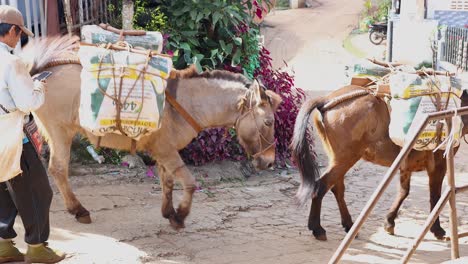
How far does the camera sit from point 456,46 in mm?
14805

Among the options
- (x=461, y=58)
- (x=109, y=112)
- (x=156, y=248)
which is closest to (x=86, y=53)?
(x=109, y=112)

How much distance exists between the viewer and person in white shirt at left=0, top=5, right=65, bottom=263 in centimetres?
487

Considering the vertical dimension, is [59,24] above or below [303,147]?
above

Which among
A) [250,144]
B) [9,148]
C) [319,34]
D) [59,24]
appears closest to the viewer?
[9,148]

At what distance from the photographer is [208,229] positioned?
669cm

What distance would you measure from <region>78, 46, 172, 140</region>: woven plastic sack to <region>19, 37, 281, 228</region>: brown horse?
14.0 inches

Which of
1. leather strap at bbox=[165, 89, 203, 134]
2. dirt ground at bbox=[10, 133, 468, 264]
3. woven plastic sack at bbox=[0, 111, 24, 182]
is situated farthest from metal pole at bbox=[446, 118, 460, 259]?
woven plastic sack at bbox=[0, 111, 24, 182]

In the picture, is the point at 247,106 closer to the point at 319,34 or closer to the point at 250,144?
the point at 250,144

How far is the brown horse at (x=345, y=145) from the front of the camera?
646cm

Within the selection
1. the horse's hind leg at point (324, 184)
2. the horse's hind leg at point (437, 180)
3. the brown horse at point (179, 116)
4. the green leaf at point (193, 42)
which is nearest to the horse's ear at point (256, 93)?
the brown horse at point (179, 116)

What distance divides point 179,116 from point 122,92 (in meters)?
0.69

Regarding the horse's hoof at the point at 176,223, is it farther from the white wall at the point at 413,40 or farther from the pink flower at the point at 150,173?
the white wall at the point at 413,40

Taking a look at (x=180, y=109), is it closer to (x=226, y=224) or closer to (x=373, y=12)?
(x=226, y=224)

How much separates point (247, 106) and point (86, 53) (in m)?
1.43
